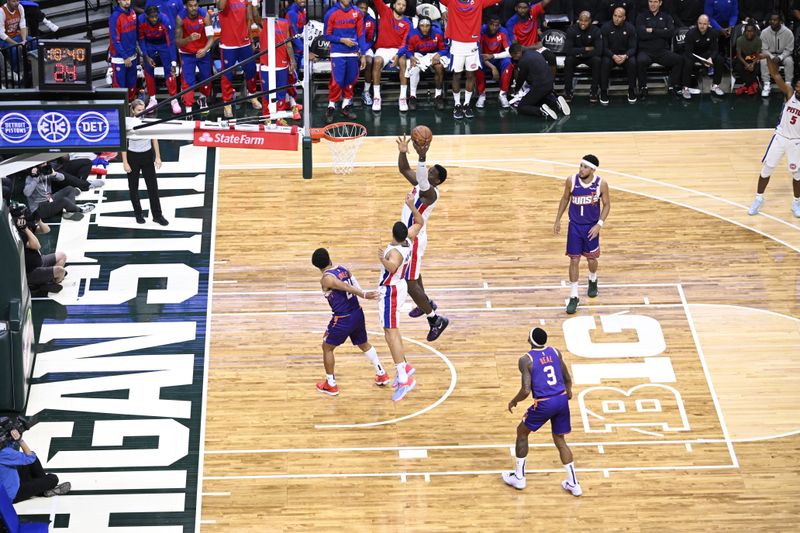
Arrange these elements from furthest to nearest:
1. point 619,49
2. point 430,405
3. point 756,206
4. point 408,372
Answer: point 619,49 < point 756,206 < point 408,372 < point 430,405

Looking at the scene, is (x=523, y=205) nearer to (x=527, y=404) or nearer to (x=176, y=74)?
(x=527, y=404)

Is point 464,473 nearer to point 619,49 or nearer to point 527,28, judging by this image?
point 527,28

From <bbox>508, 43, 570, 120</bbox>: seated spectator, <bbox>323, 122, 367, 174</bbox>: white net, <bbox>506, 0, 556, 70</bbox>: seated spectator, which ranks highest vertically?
<bbox>506, 0, 556, 70</bbox>: seated spectator

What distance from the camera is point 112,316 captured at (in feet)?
51.6

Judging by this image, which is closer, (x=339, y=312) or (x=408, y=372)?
(x=339, y=312)

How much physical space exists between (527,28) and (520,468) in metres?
10.6

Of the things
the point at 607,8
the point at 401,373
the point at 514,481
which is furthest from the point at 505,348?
the point at 607,8

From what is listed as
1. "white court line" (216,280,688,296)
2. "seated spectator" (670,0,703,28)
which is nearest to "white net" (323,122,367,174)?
"white court line" (216,280,688,296)

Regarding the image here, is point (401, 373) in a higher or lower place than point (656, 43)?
lower

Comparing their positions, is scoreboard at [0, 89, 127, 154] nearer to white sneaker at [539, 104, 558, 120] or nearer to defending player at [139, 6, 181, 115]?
defending player at [139, 6, 181, 115]

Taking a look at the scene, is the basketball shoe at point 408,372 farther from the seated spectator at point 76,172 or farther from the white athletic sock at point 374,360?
the seated spectator at point 76,172

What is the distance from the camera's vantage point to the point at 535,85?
68.6 feet

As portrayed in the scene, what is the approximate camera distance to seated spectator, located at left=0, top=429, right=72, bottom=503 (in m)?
12.2

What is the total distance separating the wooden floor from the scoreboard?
11.6 feet
